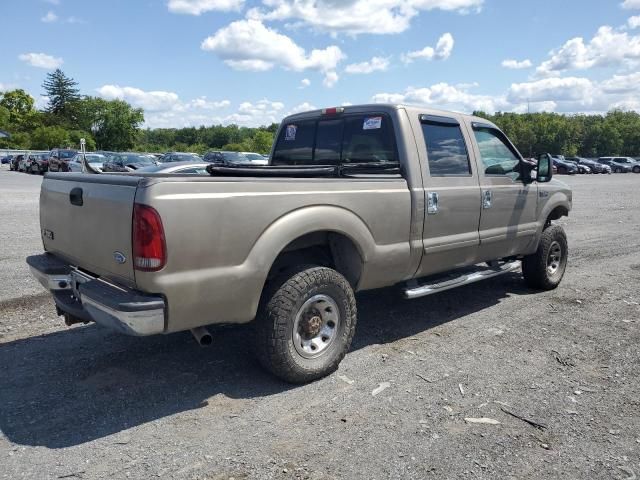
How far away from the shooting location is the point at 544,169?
5941 millimetres

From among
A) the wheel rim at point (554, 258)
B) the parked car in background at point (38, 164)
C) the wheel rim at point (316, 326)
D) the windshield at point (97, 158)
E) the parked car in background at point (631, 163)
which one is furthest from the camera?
the parked car in background at point (631, 163)

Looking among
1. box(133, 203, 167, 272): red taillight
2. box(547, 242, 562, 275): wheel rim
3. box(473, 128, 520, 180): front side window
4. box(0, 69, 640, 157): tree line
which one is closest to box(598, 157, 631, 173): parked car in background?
box(0, 69, 640, 157): tree line

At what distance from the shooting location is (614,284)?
6.93 meters

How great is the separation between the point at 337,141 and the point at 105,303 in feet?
9.16

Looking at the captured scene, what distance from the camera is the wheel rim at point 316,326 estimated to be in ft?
12.7

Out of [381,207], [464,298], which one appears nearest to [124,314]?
[381,207]

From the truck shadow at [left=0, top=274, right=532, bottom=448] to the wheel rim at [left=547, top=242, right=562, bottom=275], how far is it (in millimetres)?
1720

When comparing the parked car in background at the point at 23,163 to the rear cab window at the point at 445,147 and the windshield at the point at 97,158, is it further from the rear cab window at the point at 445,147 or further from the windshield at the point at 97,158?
the rear cab window at the point at 445,147

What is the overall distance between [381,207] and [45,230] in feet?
8.84

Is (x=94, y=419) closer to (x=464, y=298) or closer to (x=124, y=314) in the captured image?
(x=124, y=314)

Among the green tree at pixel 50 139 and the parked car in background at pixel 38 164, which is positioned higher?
the green tree at pixel 50 139

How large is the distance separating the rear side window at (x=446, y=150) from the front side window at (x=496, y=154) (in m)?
0.32

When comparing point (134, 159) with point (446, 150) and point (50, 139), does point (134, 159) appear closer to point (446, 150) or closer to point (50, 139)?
point (446, 150)

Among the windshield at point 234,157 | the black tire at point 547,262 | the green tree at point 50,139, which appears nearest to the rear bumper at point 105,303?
the black tire at point 547,262
